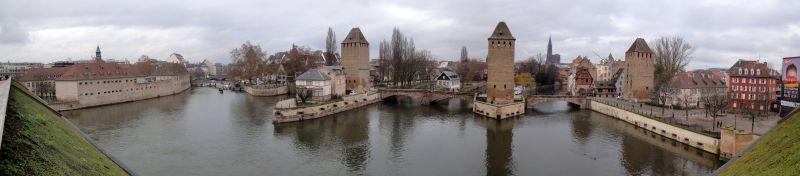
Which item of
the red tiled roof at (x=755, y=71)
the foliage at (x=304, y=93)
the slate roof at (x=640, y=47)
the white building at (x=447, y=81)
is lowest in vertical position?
the foliage at (x=304, y=93)

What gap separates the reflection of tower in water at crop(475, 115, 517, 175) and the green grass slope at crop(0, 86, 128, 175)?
38.3 ft

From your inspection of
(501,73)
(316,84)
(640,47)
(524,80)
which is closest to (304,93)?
(316,84)

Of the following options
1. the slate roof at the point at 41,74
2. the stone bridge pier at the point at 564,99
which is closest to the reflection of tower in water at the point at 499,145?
the stone bridge pier at the point at 564,99

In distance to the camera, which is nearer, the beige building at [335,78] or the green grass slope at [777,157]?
the green grass slope at [777,157]

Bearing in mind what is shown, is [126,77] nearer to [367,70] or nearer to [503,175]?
[367,70]

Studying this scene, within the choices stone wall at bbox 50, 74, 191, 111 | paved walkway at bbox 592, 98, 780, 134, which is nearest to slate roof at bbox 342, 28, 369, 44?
stone wall at bbox 50, 74, 191, 111

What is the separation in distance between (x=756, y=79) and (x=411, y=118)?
20343mm

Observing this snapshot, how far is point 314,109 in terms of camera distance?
27859 mm

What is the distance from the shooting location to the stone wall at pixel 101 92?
1214 inches

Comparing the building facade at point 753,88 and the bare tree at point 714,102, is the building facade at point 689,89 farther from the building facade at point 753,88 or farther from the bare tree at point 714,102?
the building facade at point 753,88

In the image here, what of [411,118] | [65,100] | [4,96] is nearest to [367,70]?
[411,118]

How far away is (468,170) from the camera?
53.2 ft

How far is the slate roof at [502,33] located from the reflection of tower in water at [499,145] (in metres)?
5.21

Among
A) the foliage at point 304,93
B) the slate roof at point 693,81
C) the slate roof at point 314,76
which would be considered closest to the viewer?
the foliage at point 304,93
